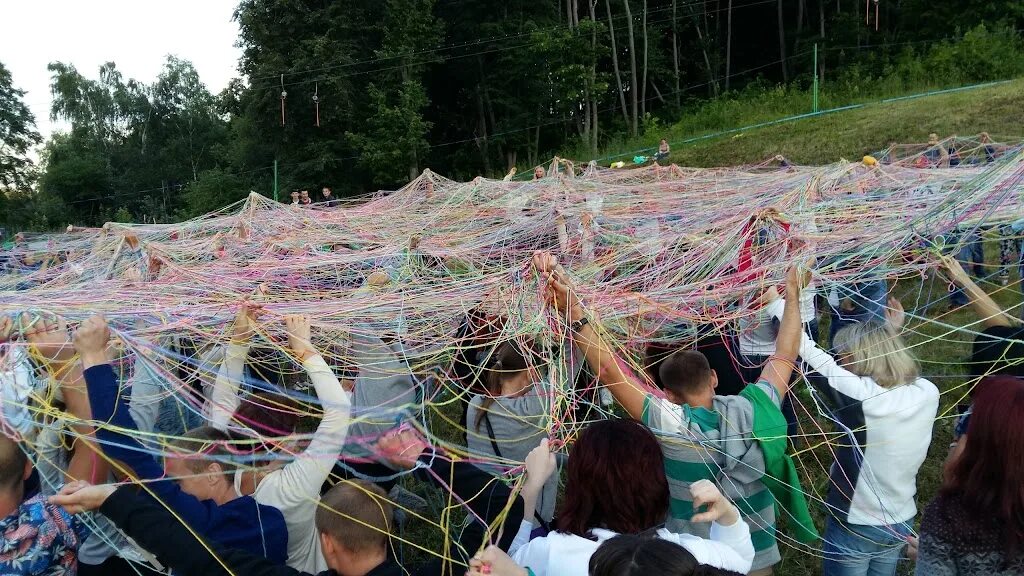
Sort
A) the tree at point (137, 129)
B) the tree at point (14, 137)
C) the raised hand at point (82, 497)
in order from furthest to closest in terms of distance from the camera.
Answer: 1. the tree at point (137, 129)
2. the tree at point (14, 137)
3. the raised hand at point (82, 497)

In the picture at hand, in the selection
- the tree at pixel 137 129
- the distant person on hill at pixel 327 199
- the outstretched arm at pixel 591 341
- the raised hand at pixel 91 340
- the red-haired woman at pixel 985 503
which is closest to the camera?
the red-haired woman at pixel 985 503

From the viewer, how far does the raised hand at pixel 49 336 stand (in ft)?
8.27

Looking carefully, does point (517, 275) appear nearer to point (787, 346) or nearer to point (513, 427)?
point (513, 427)

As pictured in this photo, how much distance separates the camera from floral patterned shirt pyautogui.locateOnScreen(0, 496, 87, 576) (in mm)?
1917

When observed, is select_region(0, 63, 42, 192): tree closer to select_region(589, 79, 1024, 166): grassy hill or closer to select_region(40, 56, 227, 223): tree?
select_region(40, 56, 227, 223): tree

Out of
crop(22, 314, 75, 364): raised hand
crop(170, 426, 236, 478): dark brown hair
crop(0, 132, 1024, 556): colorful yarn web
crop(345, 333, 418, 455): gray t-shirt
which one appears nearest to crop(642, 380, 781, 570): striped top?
crop(0, 132, 1024, 556): colorful yarn web

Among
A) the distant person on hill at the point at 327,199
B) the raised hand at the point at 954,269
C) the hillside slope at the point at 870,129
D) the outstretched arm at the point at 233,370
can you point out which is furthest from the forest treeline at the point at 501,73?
the outstretched arm at the point at 233,370

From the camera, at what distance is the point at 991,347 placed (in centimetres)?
295

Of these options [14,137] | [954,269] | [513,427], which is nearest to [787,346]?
[513,427]

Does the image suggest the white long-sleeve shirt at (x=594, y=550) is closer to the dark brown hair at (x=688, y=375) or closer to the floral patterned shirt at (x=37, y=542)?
the dark brown hair at (x=688, y=375)

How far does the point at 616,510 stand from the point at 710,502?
25 cm

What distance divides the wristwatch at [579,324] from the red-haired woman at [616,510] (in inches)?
22.6

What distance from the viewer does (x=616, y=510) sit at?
71.5 inches

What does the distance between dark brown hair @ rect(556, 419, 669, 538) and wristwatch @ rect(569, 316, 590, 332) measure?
59 cm
